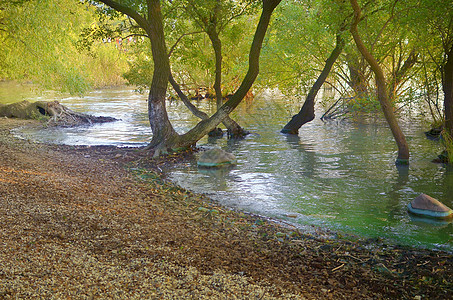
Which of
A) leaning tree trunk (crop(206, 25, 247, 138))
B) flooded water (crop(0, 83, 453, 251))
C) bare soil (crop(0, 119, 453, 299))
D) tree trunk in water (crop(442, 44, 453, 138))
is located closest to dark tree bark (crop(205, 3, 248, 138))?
leaning tree trunk (crop(206, 25, 247, 138))

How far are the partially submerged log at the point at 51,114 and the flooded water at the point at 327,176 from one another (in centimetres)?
195

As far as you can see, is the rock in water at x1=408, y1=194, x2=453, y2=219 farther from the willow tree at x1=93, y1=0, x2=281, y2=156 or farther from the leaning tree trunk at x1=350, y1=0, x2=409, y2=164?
the willow tree at x1=93, y1=0, x2=281, y2=156

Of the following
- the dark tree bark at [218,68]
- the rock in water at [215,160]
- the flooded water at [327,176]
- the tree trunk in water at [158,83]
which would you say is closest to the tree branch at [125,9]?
the tree trunk in water at [158,83]

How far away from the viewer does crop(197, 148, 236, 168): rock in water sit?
43.3 ft

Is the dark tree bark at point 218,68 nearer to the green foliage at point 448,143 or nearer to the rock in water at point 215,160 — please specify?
the rock in water at point 215,160

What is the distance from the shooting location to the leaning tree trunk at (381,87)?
10773 millimetres

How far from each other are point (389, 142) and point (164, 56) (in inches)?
373

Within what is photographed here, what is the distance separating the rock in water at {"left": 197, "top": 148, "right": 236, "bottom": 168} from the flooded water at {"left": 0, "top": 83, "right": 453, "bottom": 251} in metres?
0.34

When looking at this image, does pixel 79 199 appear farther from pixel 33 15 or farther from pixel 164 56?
pixel 33 15

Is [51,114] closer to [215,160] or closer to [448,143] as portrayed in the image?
[215,160]

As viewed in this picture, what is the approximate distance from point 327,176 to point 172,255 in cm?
736

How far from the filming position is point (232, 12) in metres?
17.1

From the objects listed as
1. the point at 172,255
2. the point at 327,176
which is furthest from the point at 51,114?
the point at 172,255

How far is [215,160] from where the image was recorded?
13.2m
